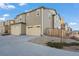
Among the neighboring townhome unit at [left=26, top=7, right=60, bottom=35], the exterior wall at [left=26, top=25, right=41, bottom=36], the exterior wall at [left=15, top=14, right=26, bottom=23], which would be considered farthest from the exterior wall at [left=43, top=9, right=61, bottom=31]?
the exterior wall at [left=15, top=14, right=26, bottom=23]

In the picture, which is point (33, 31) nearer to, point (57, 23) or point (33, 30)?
point (33, 30)

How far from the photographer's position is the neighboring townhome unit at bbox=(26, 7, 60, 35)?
2.63 metres

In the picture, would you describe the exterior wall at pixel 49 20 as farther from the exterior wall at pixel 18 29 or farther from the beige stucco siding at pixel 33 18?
the exterior wall at pixel 18 29

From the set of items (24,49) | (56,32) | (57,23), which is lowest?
(24,49)

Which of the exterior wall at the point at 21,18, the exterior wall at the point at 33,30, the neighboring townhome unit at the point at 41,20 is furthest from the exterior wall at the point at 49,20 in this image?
the exterior wall at the point at 21,18

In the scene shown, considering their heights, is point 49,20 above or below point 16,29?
above

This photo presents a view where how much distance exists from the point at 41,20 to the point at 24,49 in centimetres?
47

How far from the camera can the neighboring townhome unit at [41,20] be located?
8.62 ft

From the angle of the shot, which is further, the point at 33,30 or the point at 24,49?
the point at 33,30

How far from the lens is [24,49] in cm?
258

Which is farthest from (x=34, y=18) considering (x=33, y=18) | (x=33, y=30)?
(x=33, y=30)

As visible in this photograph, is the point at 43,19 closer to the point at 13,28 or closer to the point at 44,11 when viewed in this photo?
the point at 44,11

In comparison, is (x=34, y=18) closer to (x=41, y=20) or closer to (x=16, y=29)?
(x=41, y=20)

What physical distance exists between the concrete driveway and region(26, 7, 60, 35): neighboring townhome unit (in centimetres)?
15
